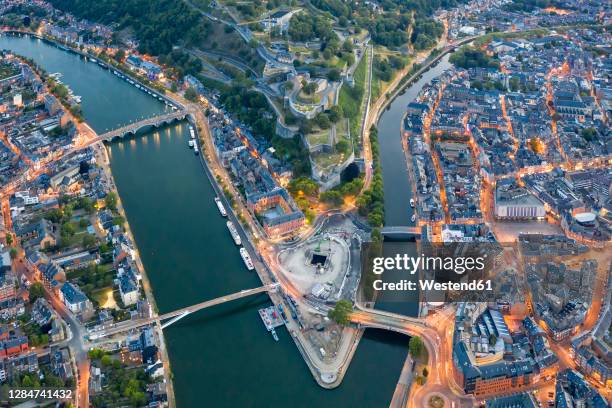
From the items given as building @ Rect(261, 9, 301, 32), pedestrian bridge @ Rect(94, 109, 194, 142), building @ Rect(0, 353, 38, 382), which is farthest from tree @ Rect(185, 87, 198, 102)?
building @ Rect(0, 353, 38, 382)

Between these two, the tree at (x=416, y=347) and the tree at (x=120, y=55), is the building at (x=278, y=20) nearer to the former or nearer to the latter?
the tree at (x=120, y=55)

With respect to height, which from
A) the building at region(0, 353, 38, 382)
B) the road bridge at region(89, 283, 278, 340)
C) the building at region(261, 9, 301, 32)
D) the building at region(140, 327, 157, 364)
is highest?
the building at region(261, 9, 301, 32)

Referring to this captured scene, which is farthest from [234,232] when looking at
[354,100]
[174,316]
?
[354,100]

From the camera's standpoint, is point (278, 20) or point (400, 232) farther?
point (278, 20)

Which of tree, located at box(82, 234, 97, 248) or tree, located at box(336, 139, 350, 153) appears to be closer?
tree, located at box(82, 234, 97, 248)

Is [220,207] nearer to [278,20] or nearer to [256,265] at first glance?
[256,265]

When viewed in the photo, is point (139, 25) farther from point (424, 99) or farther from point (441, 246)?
point (441, 246)

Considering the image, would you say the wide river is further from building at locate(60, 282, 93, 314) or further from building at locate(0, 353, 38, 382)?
building at locate(0, 353, 38, 382)
